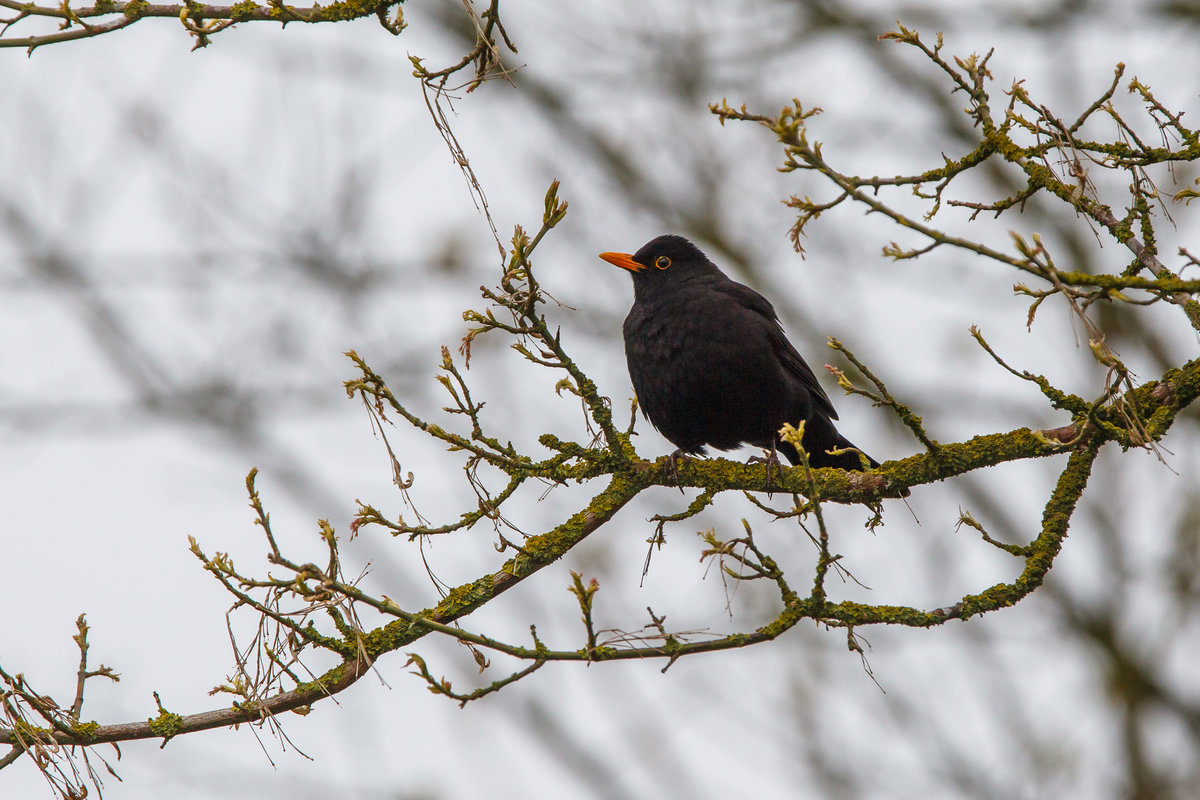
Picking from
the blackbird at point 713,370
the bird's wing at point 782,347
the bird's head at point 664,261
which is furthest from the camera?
the bird's head at point 664,261

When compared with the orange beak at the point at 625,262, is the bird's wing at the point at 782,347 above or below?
below

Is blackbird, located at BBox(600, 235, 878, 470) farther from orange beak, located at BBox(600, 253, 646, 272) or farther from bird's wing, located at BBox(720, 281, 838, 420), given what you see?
orange beak, located at BBox(600, 253, 646, 272)

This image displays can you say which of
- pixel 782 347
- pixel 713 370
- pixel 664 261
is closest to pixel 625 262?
pixel 664 261

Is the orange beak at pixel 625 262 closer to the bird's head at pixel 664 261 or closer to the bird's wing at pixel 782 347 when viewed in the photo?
the bird's head at pixel 664 261

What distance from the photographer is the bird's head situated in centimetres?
598

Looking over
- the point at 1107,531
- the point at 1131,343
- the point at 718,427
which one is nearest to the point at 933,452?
the point at 718,427

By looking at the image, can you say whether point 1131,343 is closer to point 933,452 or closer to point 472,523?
point 933,452

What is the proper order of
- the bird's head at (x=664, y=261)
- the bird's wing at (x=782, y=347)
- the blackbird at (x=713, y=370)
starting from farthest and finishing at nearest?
1. the bird's head at (x=664, y=261)
2. the bird's wing at (x=782, y=347)
3. the blackbird at (x=713, y=370)

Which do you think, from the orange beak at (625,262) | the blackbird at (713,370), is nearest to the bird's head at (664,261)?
the orange beak at (625,262)

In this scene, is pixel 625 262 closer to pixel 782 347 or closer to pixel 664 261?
pixel 664 261

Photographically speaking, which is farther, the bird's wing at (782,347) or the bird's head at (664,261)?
the bird's head at (664,261)

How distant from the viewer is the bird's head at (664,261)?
5977 mm

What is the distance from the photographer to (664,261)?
237 inches

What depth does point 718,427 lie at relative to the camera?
5.24 metres
